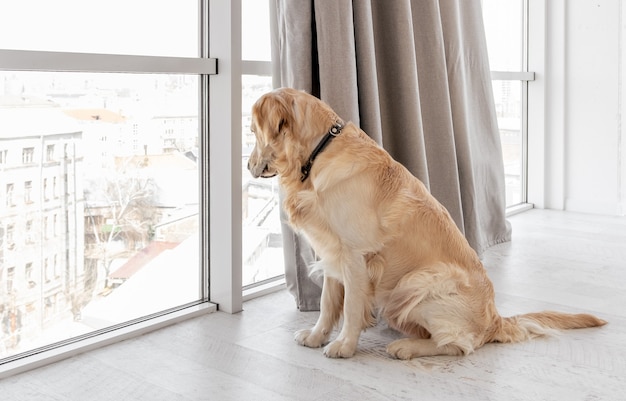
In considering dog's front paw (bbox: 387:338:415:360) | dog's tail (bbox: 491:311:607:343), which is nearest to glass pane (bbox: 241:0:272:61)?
dog's front paw (bbox: 387:338:415:360)

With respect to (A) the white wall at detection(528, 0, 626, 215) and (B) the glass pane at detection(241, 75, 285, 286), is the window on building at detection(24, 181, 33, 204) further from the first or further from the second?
(A) the white wall at detection(528, 0, 626, 215)

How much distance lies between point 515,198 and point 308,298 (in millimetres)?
2627

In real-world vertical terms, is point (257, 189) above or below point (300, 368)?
above

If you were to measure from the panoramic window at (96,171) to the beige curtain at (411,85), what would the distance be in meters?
0.35

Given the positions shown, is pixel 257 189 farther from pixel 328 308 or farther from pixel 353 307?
pixel 353 307

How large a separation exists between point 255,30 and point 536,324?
145cm

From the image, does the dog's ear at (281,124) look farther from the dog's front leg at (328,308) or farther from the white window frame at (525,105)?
the white window frame at (525,105)

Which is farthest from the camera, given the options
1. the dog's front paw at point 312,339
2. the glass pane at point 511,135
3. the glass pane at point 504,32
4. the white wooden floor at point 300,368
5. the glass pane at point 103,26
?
the glass pane at point 511,135

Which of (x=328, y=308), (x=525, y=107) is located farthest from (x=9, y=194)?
(x=525, y=107)

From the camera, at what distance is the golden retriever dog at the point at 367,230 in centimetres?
188

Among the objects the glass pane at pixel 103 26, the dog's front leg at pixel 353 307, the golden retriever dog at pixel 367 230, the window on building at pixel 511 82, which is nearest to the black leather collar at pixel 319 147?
the golden retriever dog at pixel 367 230

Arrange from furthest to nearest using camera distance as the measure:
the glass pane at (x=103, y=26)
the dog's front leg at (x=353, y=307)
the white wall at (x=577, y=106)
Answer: the white wall at (x=577, y=106) → the dog's front leg at (x=353, y=307) → the glass pane at (x=103, y=26)

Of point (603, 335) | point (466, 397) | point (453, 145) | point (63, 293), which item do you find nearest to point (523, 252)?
point (453, 145)

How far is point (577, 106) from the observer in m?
4.39
